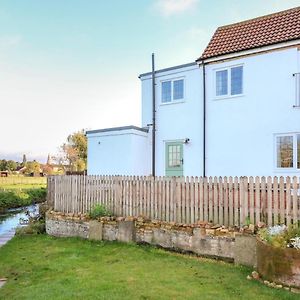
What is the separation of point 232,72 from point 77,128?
3697 centimetres

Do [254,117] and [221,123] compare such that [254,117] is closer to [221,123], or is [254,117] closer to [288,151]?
[221,123]

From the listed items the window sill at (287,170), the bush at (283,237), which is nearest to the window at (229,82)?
the window sill at (287,170)

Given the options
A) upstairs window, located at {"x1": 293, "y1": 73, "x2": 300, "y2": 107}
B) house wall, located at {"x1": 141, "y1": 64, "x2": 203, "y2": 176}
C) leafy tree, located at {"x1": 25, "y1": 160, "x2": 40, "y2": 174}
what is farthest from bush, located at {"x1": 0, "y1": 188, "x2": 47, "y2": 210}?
leafy tree, located at {"x1": 25, "y1": 160, "x2": 40, "y2": 174}

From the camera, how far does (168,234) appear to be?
946 cm

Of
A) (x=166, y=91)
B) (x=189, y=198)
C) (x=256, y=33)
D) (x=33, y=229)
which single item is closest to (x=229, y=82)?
(x=256, y=33)

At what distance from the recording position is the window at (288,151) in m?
13.8

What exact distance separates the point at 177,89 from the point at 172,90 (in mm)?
269

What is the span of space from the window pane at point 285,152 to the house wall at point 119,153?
6578mm

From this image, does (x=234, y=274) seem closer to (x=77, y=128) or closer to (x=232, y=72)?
(x=232, y=72)

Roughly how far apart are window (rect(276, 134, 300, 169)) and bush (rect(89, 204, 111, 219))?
24.2 feet

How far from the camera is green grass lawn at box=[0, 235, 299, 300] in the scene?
5977mm

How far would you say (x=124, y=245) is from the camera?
10.0 meters

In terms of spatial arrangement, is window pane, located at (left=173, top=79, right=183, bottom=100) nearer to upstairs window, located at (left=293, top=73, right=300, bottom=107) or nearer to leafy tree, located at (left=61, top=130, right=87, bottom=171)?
upstairs window, located at (left=293, top=73, right=300, bottom=107)

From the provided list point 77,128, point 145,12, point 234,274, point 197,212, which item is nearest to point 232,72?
point 145,12
